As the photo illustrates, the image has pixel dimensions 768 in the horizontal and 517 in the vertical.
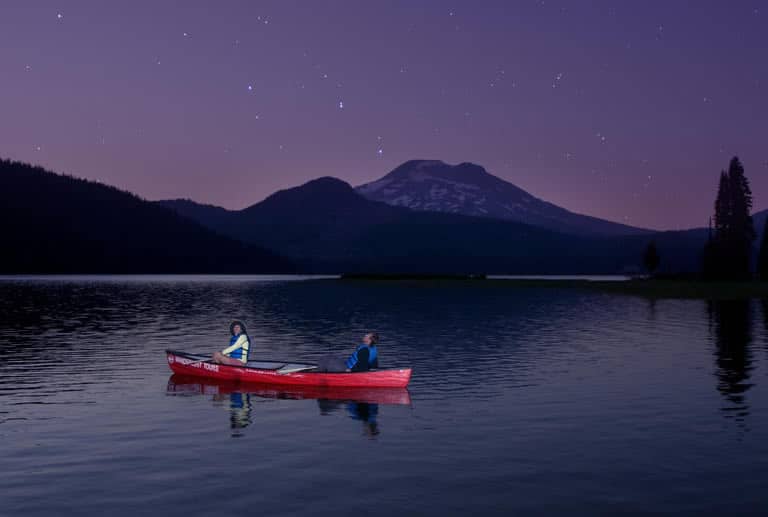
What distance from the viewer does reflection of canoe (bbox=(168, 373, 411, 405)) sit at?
3341 cm

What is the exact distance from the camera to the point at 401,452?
23.3m

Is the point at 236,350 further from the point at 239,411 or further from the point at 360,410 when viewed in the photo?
the point at 360,410

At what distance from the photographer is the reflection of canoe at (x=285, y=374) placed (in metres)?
35.0

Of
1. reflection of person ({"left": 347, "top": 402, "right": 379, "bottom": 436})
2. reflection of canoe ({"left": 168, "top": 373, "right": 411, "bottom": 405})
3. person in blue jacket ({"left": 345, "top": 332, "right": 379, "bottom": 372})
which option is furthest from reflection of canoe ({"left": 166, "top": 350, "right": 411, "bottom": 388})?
reflection of person ({"left": 347, "top": 402, "right": 379, "bottom": 436})

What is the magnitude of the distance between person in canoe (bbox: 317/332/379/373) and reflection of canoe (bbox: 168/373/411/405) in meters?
0.86

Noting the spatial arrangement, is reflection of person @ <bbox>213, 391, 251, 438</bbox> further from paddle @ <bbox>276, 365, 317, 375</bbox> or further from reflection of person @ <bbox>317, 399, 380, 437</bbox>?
reflection of person @ <bbox>317, 399, 380, 437</bbox>

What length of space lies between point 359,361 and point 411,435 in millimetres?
10197

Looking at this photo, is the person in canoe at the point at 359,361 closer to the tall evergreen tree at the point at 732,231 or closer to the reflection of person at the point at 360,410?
the reflection of person at the point at 360,410

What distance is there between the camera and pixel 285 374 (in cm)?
3594

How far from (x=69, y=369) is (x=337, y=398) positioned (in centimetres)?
1763

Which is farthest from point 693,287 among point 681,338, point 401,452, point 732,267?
point 401,452

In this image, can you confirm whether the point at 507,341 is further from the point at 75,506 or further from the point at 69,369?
the point at 75,506

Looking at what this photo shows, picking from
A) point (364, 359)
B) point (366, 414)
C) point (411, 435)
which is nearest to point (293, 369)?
point (364, 359)

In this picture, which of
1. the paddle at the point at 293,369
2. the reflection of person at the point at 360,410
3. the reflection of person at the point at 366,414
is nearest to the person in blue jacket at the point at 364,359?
the paddle at the point at 293,369
